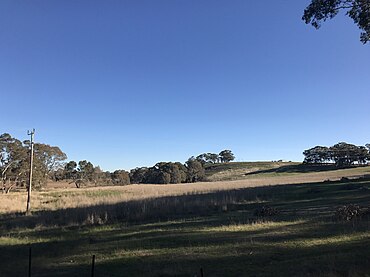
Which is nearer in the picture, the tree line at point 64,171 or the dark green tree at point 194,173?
the tree line at point 64,171

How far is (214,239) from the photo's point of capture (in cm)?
1373

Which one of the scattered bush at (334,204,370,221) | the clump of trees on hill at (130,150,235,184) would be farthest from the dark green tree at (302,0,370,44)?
the clump of trees on hill at (130,150,235,184)

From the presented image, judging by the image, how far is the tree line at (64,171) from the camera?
71562 mm

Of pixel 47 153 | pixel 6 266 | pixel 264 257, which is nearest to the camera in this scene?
pixel 264 257

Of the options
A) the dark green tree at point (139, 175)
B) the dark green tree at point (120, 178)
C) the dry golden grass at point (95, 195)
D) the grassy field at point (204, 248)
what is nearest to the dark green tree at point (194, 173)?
the dark green tree at point (139, 175)

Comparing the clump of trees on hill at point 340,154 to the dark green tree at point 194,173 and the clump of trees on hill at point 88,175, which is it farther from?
the clump of trees on hill at point 88,175

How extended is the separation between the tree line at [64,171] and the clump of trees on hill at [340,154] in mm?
57836

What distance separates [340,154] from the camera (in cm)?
15138

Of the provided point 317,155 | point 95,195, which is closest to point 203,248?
point 95,195

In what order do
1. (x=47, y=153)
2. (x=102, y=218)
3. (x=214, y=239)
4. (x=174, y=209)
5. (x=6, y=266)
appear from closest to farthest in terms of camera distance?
(x=6, y=266)
(x=214, y=239)
(x=102, y=218)
(x=174, y=209)
(x=47, y=153)

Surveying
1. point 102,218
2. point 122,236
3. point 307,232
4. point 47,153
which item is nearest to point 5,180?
point 47,153

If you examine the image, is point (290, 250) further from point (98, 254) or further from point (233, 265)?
point (98, 254)

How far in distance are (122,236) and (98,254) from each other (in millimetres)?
3686

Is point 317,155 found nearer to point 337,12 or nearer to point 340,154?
point 340,154
